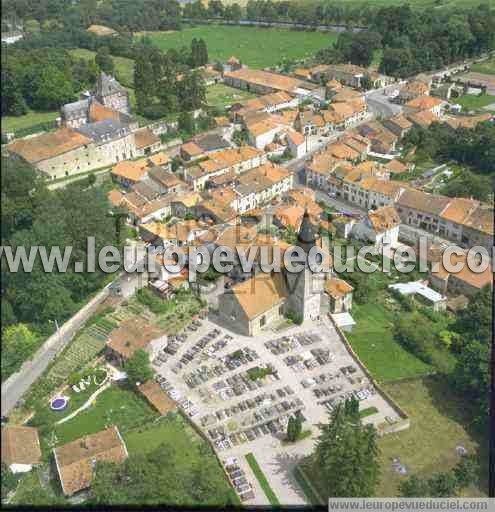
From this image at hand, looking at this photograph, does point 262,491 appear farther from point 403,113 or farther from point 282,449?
point 403,113

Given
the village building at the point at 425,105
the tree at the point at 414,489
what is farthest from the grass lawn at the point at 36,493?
the village building at the point at 425,105

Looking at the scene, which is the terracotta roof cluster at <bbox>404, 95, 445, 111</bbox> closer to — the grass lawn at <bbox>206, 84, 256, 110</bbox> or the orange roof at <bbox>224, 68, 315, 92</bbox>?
the orange roof at <bbox>224, 68, 315, 92</bbox>

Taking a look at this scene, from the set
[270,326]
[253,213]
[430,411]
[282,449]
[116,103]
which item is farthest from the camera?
Answer: [116,103]

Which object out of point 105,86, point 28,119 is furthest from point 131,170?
point 105,86

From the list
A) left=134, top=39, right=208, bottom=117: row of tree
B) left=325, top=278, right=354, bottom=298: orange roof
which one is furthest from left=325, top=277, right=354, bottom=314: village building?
left=134, top=39, right=208, bottom=117: row of tree

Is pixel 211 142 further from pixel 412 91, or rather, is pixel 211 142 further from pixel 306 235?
pixel 412 91

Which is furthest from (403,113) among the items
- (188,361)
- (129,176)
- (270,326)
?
(188,361)
